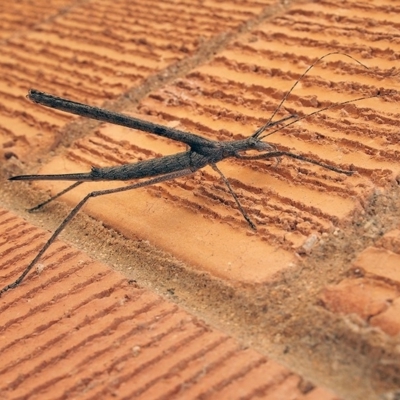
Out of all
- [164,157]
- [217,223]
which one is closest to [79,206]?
[164,157]

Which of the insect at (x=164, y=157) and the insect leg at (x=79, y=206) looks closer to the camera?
the insect leg at (x=79, y=206)

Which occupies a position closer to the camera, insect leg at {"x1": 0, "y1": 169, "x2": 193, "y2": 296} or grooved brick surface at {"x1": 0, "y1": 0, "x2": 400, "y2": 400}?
grooved brick surface at {"x1": 0, "y1": 0, "x2": 400, "y2": 400}

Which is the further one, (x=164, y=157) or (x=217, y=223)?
(x=164, y=157)

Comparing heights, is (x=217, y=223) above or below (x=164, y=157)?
below

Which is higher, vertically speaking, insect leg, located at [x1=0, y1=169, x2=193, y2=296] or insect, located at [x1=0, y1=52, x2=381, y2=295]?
insect, located at [x1=0, y1=52, x2=381, y2=295]

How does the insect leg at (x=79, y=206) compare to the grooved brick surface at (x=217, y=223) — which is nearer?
the grooved brick surface at (x=217, y=223)

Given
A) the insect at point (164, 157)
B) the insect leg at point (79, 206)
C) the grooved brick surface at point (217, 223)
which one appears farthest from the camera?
the insect at point (164, 157)

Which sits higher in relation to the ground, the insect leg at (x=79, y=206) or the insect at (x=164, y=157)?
the insect at (x=164, y=157)

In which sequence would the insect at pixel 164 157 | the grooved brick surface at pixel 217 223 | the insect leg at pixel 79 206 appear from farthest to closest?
the insect at pixel 164 157
the insect leg at pixel 79 206
the grooved brick surface at pixel 217 223

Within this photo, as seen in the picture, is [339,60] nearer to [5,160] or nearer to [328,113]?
[328,113]

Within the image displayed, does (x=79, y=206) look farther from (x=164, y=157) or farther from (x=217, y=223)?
(x=217, y=223)

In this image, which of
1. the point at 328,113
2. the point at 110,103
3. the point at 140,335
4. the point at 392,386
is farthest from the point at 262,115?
the point at 392,386
